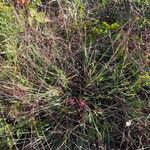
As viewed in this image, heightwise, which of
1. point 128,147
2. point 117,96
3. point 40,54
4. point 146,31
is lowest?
point 128,147

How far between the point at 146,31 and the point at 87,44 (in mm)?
367

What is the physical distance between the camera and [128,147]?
2.17 m

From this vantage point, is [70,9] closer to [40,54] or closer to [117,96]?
[40,54]

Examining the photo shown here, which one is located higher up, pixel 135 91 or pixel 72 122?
pixel 135 91

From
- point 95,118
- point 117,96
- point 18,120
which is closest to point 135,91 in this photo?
point 117,96

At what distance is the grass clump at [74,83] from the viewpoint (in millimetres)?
2225

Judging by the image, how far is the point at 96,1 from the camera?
286 cm

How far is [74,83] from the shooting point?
2.39 m

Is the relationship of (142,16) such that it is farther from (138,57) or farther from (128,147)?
(128,147)

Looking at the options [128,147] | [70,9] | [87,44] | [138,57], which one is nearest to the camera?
[128,147]

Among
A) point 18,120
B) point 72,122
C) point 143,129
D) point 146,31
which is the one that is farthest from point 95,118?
point 146,31

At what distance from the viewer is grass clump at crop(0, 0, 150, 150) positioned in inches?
87.6

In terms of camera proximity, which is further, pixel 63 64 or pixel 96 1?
pixel 96 1

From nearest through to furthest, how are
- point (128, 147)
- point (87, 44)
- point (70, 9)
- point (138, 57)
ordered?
point (128, 147) → point (138, 57) → point (87, 44) → point (70, 9)
